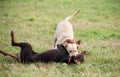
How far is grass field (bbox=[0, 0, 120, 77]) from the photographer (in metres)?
6.96

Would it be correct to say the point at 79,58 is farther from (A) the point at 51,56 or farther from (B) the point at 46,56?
(B) the point at 46,56

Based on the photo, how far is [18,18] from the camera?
1377 centimetres

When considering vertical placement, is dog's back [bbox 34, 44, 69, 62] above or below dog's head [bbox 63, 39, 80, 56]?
below

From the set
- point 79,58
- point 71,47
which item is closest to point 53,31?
point 71,47

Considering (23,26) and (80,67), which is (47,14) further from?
(80,67)

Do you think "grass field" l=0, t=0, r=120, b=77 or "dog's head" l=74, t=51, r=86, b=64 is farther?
"dog's head" l=74, t=51, r=86, b=64

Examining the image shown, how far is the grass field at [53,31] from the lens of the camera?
6965 mm

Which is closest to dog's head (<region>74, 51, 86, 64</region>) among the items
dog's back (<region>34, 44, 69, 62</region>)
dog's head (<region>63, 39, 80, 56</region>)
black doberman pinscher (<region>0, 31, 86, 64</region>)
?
black doberman pinscher (<region>0, 31, 86, 64</region>)

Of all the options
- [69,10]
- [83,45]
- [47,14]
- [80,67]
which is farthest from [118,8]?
[80,67]

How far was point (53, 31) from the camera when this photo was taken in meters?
11.4

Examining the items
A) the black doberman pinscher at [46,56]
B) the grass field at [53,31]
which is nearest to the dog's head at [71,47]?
the black doberman pinscher at [46,56]

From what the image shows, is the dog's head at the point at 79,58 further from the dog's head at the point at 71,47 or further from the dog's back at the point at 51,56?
the dog's back at the point at 51,56

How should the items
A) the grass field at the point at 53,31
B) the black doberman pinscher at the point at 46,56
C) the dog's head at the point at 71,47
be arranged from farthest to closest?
the dog's head at the point at 71,47 → the black doberman pinscher at the point at 46,56 → the grass field at the point at 53,31

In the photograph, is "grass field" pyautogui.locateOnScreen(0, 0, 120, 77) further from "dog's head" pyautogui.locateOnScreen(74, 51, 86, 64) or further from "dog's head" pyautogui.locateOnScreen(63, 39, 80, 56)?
"dog's head" pyautogui.locateOnScreen(63, 39, 80, 56)
